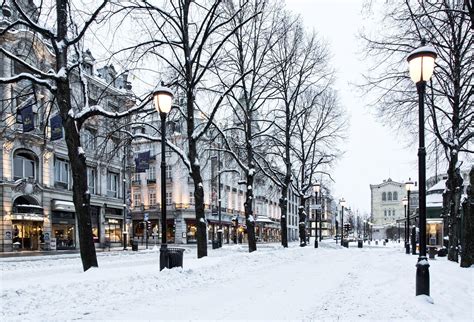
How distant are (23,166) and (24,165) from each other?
118 millimetres

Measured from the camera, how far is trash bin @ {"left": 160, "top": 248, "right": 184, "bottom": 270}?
40.8ft

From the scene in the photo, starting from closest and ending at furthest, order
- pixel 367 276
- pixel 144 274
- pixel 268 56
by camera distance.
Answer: pixel 144 274, pixel 367 276, pixel 268 56

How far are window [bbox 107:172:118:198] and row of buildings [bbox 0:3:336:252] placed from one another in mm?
119

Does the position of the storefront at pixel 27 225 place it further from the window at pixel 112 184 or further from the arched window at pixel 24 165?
the window at pixel 112 184

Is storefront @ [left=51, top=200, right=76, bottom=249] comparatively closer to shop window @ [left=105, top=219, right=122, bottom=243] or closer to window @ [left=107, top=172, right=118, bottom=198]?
shop window @ [left=105, top=219, right=122, bottom=243]

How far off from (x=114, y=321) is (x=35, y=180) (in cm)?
3330

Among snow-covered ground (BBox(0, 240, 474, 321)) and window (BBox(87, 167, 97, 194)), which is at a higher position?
window (BBox(87, 167, 97, 194))

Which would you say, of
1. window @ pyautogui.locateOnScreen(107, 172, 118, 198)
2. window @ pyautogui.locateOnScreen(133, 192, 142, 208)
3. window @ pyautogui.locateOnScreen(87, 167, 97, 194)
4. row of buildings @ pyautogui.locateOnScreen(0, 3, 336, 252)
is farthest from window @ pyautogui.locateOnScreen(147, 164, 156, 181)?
window @ pyautogui.locateOnScreen(87, 167, 97, 194)

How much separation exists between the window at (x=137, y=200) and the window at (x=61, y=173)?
25.9m

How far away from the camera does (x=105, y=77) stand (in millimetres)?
50719

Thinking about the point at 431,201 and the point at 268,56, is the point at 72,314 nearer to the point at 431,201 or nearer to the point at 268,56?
the point at 268,56

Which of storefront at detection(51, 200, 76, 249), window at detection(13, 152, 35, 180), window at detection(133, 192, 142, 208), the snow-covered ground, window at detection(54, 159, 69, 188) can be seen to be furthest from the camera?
window at detection(133, 192, 142, 208)

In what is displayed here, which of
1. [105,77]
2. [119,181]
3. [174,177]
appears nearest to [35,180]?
[119,181]

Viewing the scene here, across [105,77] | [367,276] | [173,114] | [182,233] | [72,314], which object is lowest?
[182,233]
